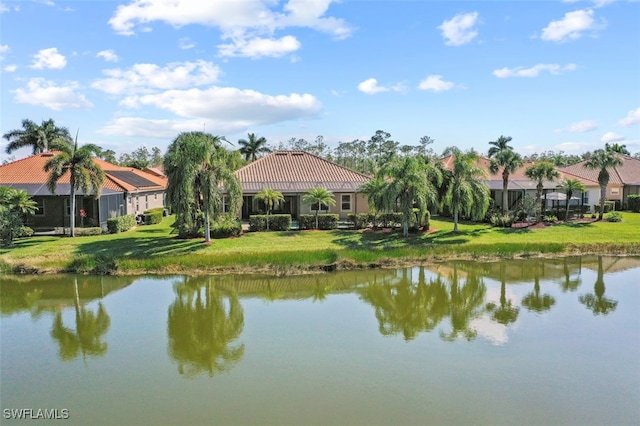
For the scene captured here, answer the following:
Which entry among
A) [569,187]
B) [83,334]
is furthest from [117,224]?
[569,187]

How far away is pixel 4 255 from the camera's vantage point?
21.2 metres

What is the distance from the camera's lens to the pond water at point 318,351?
8.72m

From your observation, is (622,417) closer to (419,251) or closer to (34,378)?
(34,378)

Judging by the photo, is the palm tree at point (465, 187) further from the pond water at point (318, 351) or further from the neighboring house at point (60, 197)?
the neighboring house at point (60, 197)

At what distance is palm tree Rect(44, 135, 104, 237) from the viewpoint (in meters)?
24.8

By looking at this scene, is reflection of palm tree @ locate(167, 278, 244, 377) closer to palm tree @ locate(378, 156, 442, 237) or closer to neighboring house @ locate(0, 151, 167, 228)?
palm tree @ locate(378, 156, 442, 237)

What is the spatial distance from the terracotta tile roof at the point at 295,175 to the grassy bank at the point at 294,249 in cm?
552

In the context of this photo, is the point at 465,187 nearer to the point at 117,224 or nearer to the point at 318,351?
the point at 318,351

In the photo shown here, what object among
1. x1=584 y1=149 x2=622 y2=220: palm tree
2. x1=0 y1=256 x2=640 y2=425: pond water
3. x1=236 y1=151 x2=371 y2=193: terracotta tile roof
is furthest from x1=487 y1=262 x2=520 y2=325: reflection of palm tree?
x1=584 y1=149 x2=622 y2=220: palm tree

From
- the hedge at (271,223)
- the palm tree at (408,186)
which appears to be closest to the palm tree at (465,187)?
the palm tree at (408,186)

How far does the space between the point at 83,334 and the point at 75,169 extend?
1514 centimetres

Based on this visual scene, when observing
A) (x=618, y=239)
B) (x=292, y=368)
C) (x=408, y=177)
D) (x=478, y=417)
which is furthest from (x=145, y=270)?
(x=618, y=239)

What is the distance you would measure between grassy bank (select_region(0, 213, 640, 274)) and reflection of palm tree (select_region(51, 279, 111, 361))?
5295 millimetres

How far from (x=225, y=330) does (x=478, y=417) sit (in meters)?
7.47
